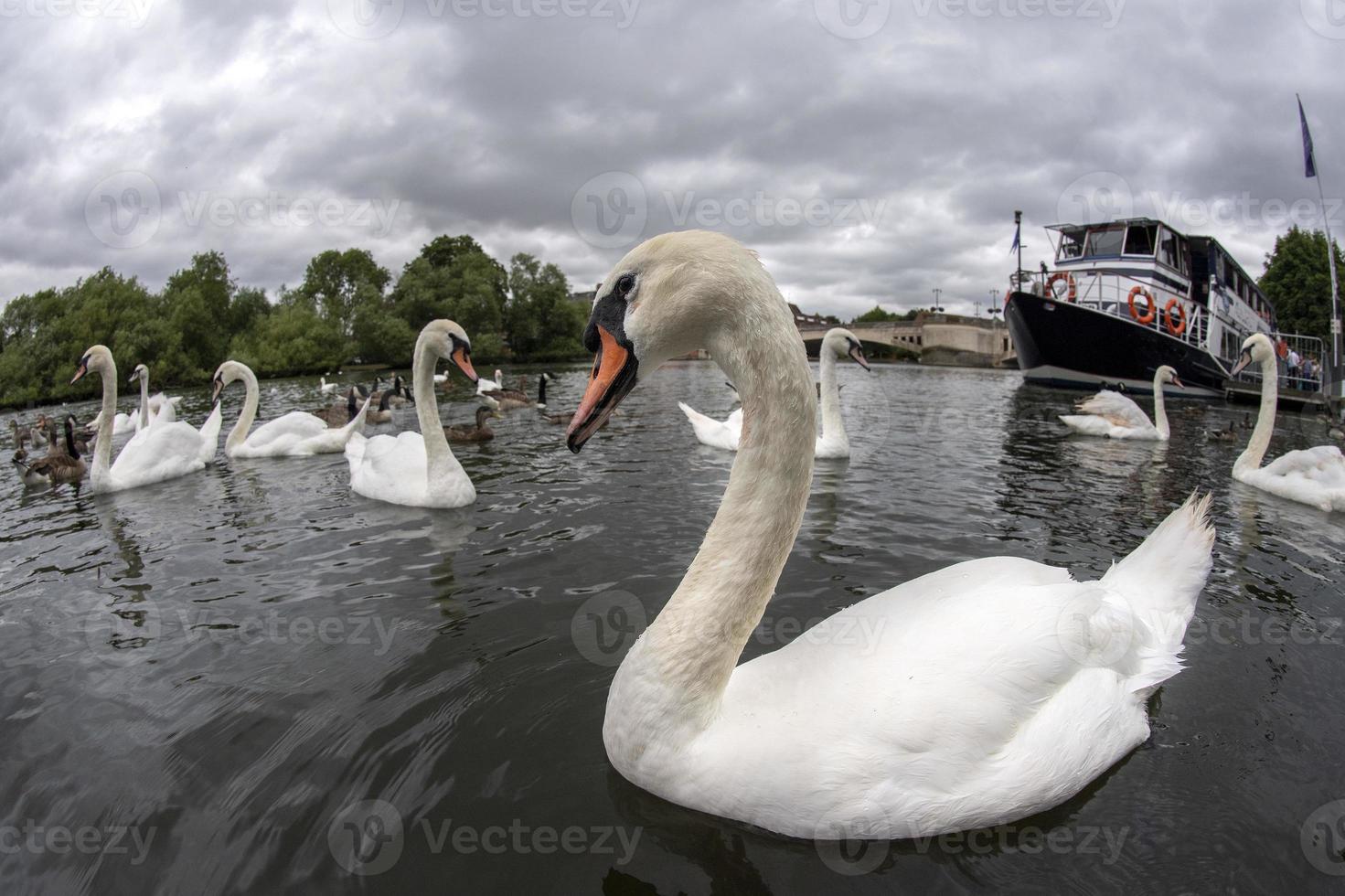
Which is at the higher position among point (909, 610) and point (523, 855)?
point (909, 610)

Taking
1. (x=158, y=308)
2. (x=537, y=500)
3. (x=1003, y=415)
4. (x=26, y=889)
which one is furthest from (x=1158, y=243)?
(x=158, y=308)

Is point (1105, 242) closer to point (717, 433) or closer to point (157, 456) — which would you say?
point (717, 433)

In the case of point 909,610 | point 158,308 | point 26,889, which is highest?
point 158,308

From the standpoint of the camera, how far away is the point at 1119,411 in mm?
13758

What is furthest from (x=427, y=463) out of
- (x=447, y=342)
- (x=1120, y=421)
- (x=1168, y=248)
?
(x=1168, y=248)

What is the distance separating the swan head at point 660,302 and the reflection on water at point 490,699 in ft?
5.07

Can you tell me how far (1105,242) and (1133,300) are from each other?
4074 mm

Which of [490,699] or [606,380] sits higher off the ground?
[606,380]

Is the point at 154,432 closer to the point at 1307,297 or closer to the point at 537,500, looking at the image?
the point at 537,500

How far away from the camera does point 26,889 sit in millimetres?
2221

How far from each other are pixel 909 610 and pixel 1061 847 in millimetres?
898

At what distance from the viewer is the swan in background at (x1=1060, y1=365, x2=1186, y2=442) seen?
1308 centimetres

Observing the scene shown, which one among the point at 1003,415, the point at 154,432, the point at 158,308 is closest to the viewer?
the point at 154,432

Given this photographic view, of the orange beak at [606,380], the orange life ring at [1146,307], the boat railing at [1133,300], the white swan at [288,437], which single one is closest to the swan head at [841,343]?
the white swan at [288,437]
